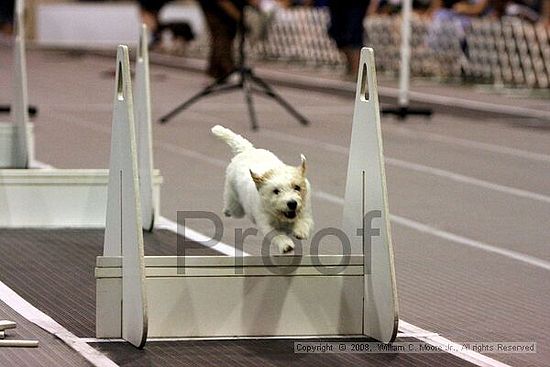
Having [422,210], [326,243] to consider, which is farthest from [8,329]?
[422,210]

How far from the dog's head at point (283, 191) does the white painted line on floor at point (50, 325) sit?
779 mm

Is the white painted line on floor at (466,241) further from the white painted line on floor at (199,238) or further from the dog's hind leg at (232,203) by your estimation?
the dog's hind leg at (232,203)

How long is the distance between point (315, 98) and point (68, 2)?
14870 millimetres

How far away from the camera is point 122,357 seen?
174 inches

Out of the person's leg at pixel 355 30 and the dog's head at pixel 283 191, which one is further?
the person's leg at pixel 355 30

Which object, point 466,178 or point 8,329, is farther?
point 466,178

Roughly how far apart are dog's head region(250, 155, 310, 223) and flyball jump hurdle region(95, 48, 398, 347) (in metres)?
0.17

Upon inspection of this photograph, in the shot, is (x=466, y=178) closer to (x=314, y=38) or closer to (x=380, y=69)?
(x=380, y=69)

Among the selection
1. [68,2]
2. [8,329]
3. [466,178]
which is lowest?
[68,2]

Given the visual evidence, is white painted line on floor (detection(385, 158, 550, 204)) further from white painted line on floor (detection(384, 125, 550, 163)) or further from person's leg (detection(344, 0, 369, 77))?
person's leg (detection(344, 0, 369, 77))

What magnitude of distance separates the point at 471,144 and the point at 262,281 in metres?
6.80

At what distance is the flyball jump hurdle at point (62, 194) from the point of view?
6.84 m

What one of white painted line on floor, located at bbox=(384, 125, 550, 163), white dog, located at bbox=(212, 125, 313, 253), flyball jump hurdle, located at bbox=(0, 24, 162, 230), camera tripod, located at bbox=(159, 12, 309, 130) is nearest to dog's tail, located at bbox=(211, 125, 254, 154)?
white dog, located at bbox=(212, 125, 313, 253)

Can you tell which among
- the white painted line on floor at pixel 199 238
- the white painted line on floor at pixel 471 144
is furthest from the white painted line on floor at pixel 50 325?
the white painted line on floor at pixel 471 144
